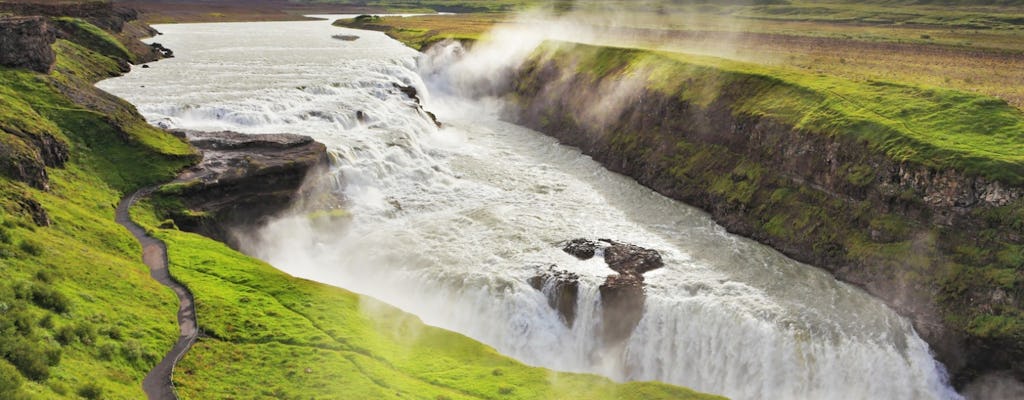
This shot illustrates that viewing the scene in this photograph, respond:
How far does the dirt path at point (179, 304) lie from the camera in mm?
20938

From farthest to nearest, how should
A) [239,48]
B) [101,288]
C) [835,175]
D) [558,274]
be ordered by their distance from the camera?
[239,48], [835,175], [558,274], [101,288]

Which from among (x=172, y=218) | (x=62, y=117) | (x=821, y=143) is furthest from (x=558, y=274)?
→ (x=62, y=117)

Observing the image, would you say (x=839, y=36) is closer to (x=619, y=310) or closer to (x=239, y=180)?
(x=619, y=310)

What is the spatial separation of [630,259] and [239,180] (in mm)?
24258

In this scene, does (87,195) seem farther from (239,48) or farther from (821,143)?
(239,48)

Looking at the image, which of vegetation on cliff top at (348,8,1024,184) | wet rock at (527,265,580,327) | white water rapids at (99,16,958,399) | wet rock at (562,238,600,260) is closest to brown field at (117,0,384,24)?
white water rapids at (99,16,958,399)

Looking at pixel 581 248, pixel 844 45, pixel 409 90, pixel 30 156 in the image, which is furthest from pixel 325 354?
pixel 844 45

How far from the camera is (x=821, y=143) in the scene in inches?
1613

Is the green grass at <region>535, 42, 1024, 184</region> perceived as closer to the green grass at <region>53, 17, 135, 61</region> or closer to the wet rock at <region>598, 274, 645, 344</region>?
the wet rock at <region>598, 274, 645, 344</region>

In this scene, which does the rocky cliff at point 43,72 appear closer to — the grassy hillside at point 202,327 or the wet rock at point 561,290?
the grassy hillside at point 202,327

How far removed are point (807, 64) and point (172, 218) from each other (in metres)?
54.4

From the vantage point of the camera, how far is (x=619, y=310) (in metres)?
33.1

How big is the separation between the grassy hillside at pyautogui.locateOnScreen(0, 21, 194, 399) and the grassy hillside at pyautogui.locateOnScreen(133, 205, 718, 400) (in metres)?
1.91

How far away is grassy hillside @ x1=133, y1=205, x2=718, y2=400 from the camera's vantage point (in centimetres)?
2252
